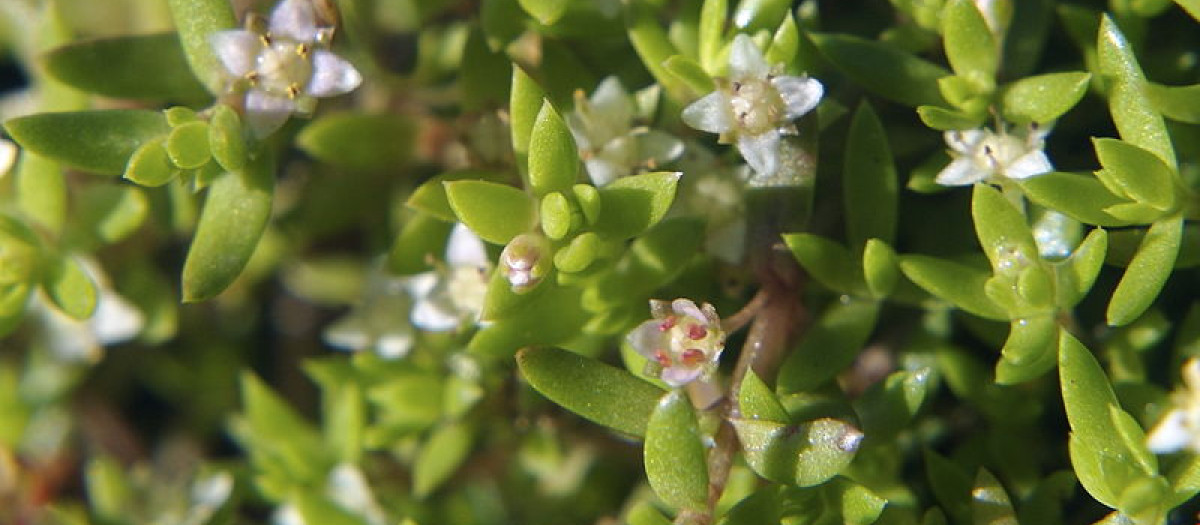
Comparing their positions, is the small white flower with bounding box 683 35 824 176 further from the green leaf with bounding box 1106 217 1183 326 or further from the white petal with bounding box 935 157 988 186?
the green leaf with bounding box 1106 217 1183 326

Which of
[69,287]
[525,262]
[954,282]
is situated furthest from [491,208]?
[69,287]

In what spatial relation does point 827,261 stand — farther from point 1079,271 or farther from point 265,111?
point 265,111

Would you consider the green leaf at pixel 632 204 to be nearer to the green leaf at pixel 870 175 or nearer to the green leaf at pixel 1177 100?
the green leaf at pixel 870 175

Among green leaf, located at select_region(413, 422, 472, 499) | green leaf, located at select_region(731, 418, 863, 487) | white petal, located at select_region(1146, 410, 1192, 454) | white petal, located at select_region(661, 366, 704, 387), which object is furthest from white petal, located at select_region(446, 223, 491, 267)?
white petal, located at select_region(1146, 410, 1192, 454)

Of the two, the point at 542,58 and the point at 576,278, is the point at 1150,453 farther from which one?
the point at 542,58

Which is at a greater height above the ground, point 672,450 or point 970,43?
point 970,43

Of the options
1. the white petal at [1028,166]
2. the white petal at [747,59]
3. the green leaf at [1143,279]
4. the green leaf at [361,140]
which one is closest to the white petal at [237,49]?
the green leaf at [361,140]
